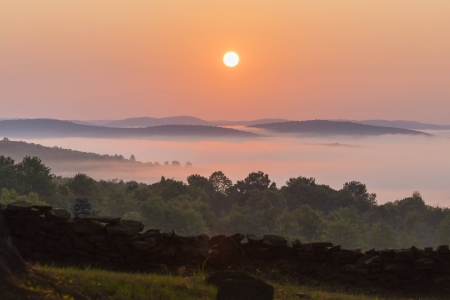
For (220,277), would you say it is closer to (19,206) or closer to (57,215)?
(57,215)

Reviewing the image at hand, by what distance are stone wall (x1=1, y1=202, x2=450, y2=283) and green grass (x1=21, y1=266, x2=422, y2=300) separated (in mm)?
3034

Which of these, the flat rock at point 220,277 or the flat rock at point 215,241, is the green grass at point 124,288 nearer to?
the flat rock at point 220,277

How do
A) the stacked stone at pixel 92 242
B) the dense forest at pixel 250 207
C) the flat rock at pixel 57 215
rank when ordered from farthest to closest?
the dense forest at pixel 250 207, the flat rock at pixel 57 215, the stacked stone at pixel 92 242

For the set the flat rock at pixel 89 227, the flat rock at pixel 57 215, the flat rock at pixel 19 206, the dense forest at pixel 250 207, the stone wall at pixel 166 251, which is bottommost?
the dense forest at pixel 250 207

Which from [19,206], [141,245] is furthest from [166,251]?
[19,206]

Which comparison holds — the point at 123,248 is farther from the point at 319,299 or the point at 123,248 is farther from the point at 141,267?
the point at 319,299

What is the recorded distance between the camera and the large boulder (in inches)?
610

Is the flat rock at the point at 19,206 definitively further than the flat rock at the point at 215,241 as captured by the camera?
No

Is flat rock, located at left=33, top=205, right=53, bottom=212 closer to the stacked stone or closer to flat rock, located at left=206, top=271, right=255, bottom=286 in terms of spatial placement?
the stacked stone

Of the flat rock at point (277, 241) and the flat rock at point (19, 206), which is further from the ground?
the flat rock at point (19, 206)

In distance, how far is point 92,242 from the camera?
15625 millimetres

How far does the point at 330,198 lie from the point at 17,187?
85.8 metres

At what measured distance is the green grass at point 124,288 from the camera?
9.48 metres

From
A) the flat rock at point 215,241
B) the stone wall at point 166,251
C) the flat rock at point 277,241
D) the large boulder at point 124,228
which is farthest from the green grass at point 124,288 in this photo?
the large boulder at point 124,228
